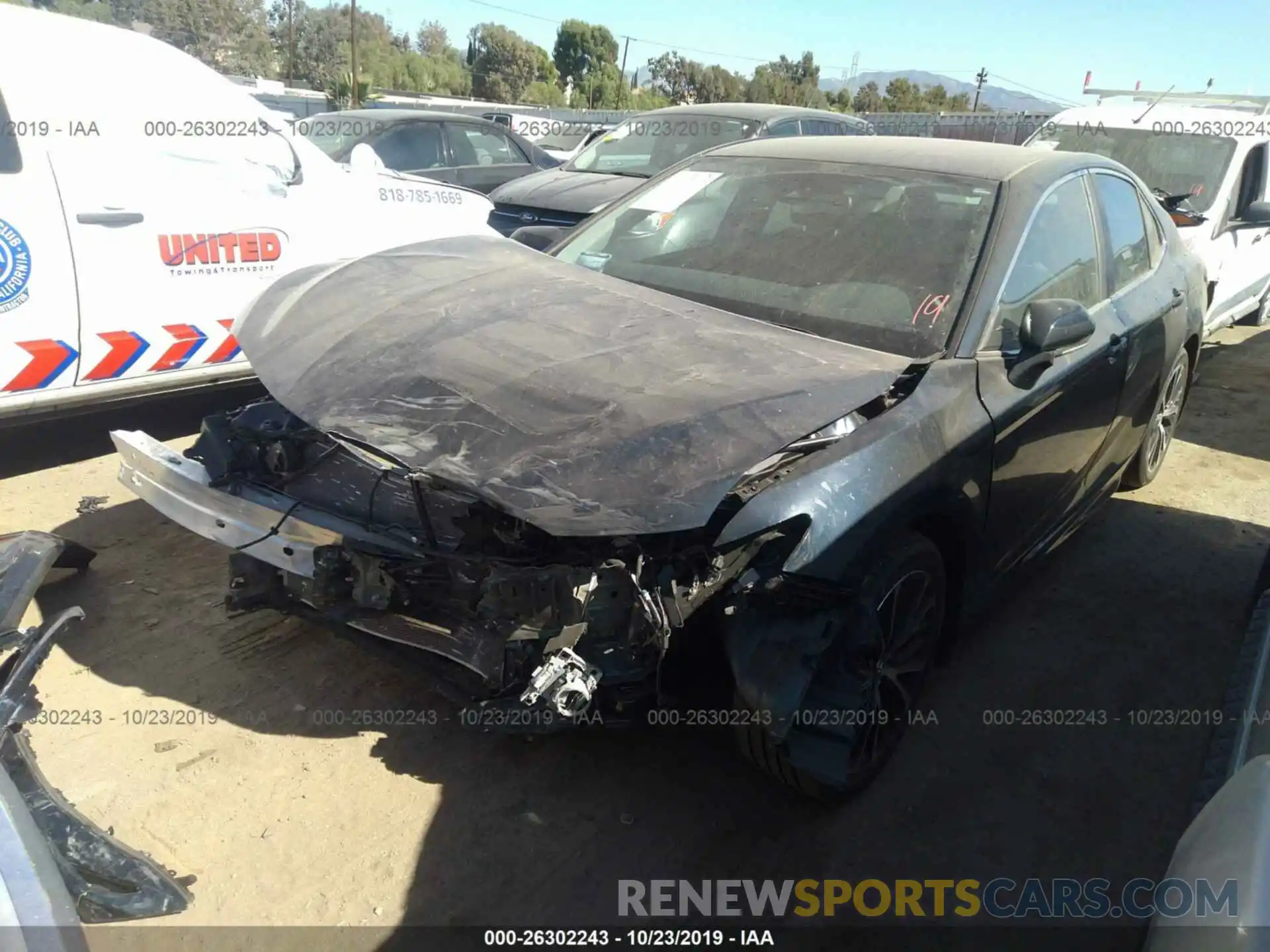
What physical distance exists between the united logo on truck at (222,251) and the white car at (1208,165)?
194 inches

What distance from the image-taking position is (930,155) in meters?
3.35

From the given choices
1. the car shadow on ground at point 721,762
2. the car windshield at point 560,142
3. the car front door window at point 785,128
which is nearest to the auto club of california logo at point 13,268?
the car shadow on ground at point 721,762

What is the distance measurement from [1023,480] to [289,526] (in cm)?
229

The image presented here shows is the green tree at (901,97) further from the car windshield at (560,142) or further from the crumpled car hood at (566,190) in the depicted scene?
the crumpled car hood at (566,190)

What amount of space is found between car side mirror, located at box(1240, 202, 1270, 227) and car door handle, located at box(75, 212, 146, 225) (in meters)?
6.46

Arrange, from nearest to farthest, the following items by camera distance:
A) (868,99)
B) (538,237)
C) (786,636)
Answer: (786,636) < (538,237) < (868,99)

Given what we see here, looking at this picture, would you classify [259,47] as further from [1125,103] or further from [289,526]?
[289,526]

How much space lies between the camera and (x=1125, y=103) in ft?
26.0

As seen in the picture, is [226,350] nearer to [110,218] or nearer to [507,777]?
[110,218]

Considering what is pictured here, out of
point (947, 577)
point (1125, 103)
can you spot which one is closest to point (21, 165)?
point (947, 577)

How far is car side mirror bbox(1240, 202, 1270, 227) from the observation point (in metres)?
5.79

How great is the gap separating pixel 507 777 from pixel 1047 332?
6.79 feet

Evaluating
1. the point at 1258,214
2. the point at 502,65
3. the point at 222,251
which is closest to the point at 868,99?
the point at 502,65

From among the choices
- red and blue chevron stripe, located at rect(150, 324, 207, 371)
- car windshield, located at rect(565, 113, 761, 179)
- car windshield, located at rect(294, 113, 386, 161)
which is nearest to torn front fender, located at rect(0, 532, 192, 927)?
red and blue chevron stripe, located at rect(150, 324, 207, 371)
